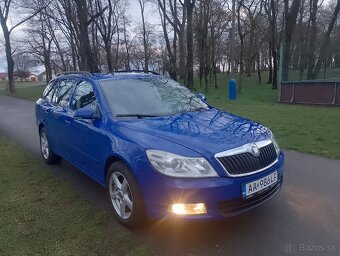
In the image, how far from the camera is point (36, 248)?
305 centimetres

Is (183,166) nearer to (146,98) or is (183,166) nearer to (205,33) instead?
(146,98)

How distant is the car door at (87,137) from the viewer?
3714 millimetres

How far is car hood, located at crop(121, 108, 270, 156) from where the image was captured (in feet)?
9.93

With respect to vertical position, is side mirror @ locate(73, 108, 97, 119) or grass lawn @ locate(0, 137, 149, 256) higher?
side mirror @ locate(73, 108, 97, 119)

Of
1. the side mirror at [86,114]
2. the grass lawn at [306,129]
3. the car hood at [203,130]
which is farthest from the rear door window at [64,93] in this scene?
the grass lawn at [306,129]

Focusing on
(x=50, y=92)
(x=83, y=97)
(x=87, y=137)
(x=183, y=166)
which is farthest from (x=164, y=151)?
(x=50, y=92)

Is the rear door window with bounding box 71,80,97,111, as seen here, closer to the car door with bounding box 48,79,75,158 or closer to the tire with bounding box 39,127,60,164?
the car door with bounding box 48,79,75,158

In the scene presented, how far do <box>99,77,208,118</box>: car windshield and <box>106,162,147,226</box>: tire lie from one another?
72 cm

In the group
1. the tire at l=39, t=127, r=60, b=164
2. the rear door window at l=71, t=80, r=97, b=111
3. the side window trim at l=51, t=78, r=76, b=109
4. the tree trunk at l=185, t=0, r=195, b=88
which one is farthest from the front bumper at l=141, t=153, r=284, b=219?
the tree trunk at l=185, t=0, r=195, b=88

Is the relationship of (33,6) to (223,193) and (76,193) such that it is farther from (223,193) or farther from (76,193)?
(223,193)

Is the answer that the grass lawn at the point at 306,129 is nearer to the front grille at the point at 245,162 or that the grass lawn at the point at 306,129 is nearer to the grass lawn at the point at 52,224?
the front grille at the point at 245,162

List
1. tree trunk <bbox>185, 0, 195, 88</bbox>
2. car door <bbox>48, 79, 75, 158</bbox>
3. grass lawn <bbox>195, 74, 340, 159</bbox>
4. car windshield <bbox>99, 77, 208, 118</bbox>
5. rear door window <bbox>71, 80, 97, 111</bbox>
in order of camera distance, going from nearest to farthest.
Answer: car windshield <bbox>99, 77, 208, 118</bbox>
rear door window <bbox>71, 80, 97, 111</bbox>
car door <bbox>48, 79, 75, 158</bbox>
grass lawn <bbox>195, 74, 340, 159</bbox>
tree trunk <bbox>185, 0, 195, 88</bbox>

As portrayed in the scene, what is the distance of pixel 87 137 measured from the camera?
157 inches

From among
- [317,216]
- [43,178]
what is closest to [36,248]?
[43,178]
